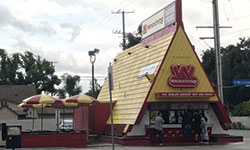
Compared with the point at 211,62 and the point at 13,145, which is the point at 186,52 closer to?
the point at 13,145

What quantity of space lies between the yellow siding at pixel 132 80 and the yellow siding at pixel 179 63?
51 cm

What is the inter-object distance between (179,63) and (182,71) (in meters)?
0.66

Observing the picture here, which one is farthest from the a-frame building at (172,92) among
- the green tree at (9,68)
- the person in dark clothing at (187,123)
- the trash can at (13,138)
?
the green tree at (9,68)

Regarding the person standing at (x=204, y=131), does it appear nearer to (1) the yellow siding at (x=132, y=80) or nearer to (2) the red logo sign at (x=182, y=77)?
(2) the red logo sign at (x=182, y=77)

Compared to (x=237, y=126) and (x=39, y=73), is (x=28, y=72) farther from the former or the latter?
(x=237, y=126)

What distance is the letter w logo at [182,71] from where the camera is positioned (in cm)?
2420

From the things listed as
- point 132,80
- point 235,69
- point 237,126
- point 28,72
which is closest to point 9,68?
point 28,72

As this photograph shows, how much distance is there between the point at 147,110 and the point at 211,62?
43.9 metres

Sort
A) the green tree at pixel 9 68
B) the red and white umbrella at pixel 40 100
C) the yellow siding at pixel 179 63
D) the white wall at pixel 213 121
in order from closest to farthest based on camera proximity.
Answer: the red and white umbrella at pixel 40 100, the yellow siding at pixel 179 63, the white wall at pixel 213 121, the green tree at pixel 9 68

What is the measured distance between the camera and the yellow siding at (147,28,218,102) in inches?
958

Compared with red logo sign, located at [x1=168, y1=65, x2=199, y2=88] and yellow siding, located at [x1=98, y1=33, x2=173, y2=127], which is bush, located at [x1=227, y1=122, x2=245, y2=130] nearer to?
yellow siding, located at [x1=98, y1=33, x2=173, y2=127]

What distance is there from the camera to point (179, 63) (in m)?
24.7

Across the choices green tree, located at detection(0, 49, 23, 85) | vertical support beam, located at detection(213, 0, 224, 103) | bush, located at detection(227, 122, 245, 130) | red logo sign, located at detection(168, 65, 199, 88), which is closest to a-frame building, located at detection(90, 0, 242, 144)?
red logo sign, located at detection(168, 65, 199, 88)

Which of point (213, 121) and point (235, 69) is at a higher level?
point (235, 69)
